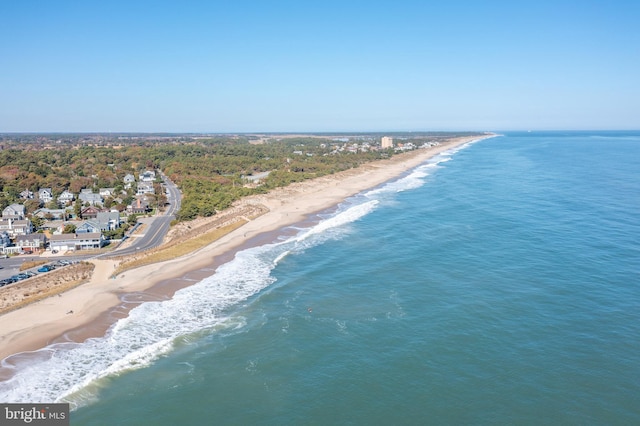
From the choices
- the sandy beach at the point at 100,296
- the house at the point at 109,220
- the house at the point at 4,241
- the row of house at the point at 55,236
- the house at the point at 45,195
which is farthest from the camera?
the house at the point at 45,195

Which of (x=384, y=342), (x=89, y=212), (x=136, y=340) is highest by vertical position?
(x=89, y=212)

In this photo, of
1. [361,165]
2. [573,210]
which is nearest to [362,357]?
[573,210]

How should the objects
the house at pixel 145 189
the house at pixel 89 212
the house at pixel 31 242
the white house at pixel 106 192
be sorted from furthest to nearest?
the house at pixel 145 189, the white house at pixel 106 192, the house at pixel 89 212, the house at pixel 31 242

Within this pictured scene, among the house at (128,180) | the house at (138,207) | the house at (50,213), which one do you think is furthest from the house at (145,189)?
the house at (50,213)

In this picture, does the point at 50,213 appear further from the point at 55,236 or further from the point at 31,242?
the point at 55,236

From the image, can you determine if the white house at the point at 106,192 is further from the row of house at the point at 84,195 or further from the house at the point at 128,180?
the house at the point at 128,180

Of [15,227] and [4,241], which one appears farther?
[15,227]

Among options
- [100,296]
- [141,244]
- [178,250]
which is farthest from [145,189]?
[100,296]
